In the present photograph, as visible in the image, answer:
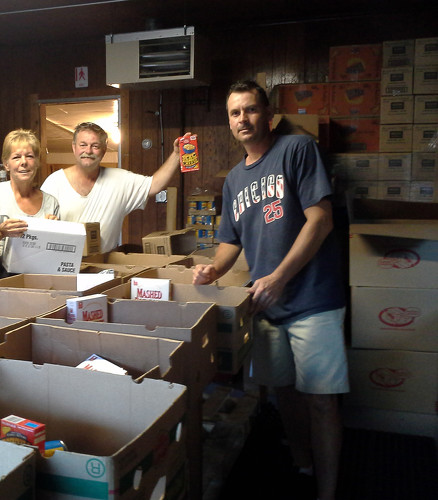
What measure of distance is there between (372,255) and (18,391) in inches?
73.2

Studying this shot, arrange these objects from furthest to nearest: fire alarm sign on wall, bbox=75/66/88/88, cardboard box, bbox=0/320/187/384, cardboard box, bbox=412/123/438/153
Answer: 1. fire alarm sign on wall, bbox=75/66/88/88
2. cardboard box, bbox=412/123/438/153
3. cardboard box, bbox=0/320/187/384

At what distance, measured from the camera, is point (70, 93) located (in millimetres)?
5129

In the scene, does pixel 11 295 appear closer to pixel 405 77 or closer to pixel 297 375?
pixel 297 375

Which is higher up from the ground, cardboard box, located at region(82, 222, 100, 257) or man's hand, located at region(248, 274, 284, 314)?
cardboard box, located at region(82, 222, 100, 257)

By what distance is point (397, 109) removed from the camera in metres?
3.67

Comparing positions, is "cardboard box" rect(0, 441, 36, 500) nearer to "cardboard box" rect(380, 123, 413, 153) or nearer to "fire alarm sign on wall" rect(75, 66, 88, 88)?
"cardboard box" rect(380, 123, 413, 153)

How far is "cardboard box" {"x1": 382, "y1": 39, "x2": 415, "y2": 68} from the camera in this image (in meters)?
3.61

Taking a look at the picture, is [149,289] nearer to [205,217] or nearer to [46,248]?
[46,248]

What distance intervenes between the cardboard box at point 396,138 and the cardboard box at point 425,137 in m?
0.03

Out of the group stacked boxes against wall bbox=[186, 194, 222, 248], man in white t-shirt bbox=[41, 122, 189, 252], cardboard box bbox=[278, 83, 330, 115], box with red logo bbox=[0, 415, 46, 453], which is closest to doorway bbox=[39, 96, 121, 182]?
stacked boxes against wall bbox=[186, 194, 222, 248]

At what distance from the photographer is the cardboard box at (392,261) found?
8.00ft

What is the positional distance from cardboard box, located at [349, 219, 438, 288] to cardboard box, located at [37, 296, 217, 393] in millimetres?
1167

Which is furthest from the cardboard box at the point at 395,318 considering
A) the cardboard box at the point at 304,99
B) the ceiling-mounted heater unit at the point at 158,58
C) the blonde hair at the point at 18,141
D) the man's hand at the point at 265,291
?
the ceiling-mounted heater unit at the point at 158,58

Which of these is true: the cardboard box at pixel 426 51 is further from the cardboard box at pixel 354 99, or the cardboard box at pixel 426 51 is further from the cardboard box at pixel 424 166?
the cardboard box at pixel 424 166
